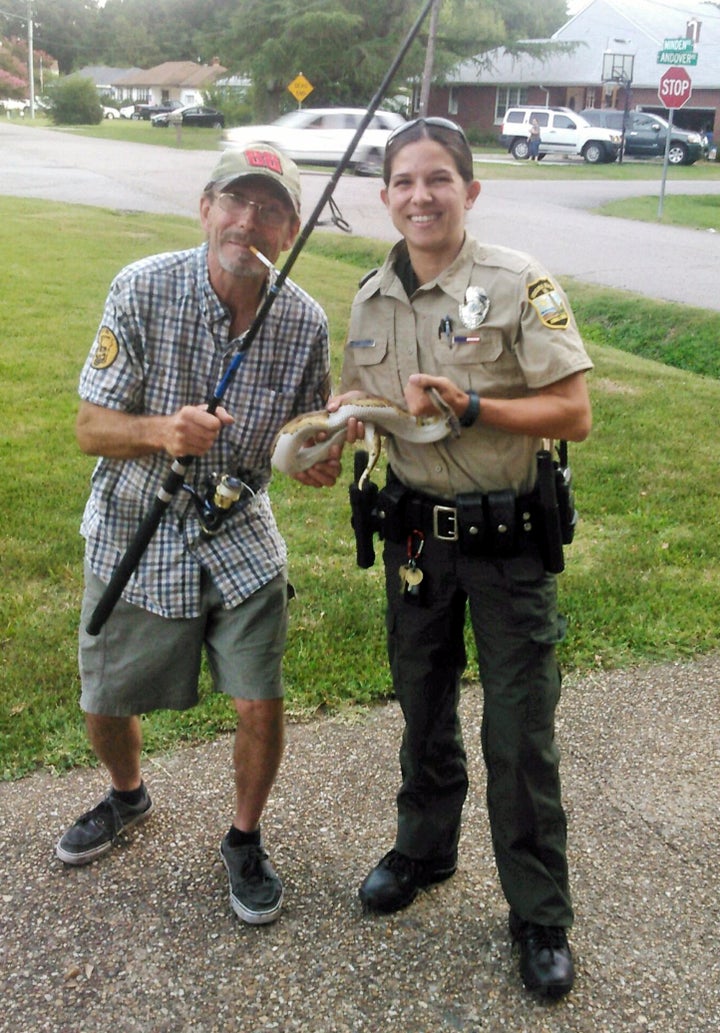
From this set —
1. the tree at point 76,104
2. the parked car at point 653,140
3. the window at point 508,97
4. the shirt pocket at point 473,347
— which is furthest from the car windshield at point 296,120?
the tree at point 76,104

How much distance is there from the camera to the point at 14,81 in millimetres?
77875

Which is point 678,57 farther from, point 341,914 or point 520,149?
point 520,149

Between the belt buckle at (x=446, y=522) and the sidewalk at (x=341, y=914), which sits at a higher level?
the belt buckle at (x=446, y=522)

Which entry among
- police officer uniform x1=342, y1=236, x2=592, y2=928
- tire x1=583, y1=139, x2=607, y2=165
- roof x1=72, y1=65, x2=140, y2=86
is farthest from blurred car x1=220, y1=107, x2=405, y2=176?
roof x1=72, y1=65, x2=140, y2=86

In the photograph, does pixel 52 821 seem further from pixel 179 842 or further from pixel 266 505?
pixel 266 505

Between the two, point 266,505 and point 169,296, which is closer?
point 169,296

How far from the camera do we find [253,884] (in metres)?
3.02

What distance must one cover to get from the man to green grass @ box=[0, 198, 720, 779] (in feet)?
2.87

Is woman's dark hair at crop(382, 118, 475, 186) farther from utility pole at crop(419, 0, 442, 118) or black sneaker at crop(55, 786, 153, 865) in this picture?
black sneaker at crop(55, 786, 153, 865)

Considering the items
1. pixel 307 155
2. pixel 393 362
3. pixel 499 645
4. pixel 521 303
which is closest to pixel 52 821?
pixel 499 645

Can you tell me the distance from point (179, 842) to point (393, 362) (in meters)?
1.58

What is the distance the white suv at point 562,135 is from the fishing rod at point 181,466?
3973 centimetres

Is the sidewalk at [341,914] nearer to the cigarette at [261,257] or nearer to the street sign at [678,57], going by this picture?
the cigarette at [261,257]

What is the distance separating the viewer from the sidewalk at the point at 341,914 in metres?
2.70
